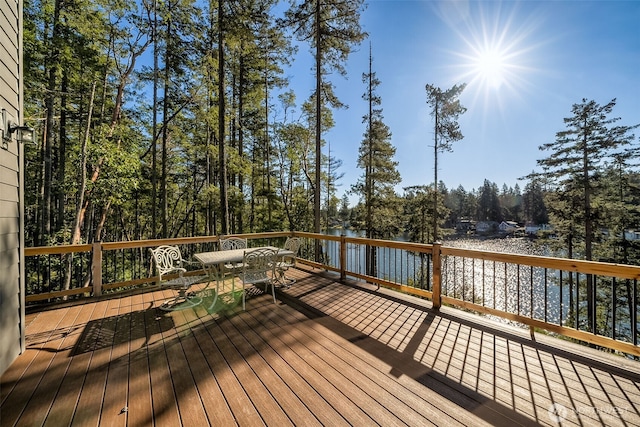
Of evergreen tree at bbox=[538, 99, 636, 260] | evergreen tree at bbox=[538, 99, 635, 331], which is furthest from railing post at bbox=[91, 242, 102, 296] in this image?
evergreen tree at bbox=[538, 99, 636, 260]

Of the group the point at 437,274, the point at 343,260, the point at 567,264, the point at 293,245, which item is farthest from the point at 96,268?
the point at 567,264

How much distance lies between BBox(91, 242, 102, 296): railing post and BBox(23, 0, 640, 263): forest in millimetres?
2591

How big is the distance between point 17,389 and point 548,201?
51.5 feet

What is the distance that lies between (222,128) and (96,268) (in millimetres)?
3959

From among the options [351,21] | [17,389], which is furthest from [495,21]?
[17,389]

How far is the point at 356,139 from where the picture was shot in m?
13.0

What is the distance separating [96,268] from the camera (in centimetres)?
390

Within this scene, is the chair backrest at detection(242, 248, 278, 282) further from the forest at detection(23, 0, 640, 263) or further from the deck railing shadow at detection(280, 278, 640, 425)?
the forest at detection(23, 0, 640, 263)

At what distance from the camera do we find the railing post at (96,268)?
386cm

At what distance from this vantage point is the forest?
6609mm

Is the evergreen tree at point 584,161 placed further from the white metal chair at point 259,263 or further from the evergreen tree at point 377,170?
the white metal chair at point 259,263

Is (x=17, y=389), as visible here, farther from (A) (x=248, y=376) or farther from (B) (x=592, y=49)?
(B) (x=592, y=49)

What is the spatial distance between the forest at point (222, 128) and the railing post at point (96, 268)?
2.59 metres

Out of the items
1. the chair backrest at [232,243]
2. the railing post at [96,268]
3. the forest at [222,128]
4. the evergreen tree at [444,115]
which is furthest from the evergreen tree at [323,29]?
the evergreen tree at [444,115]
